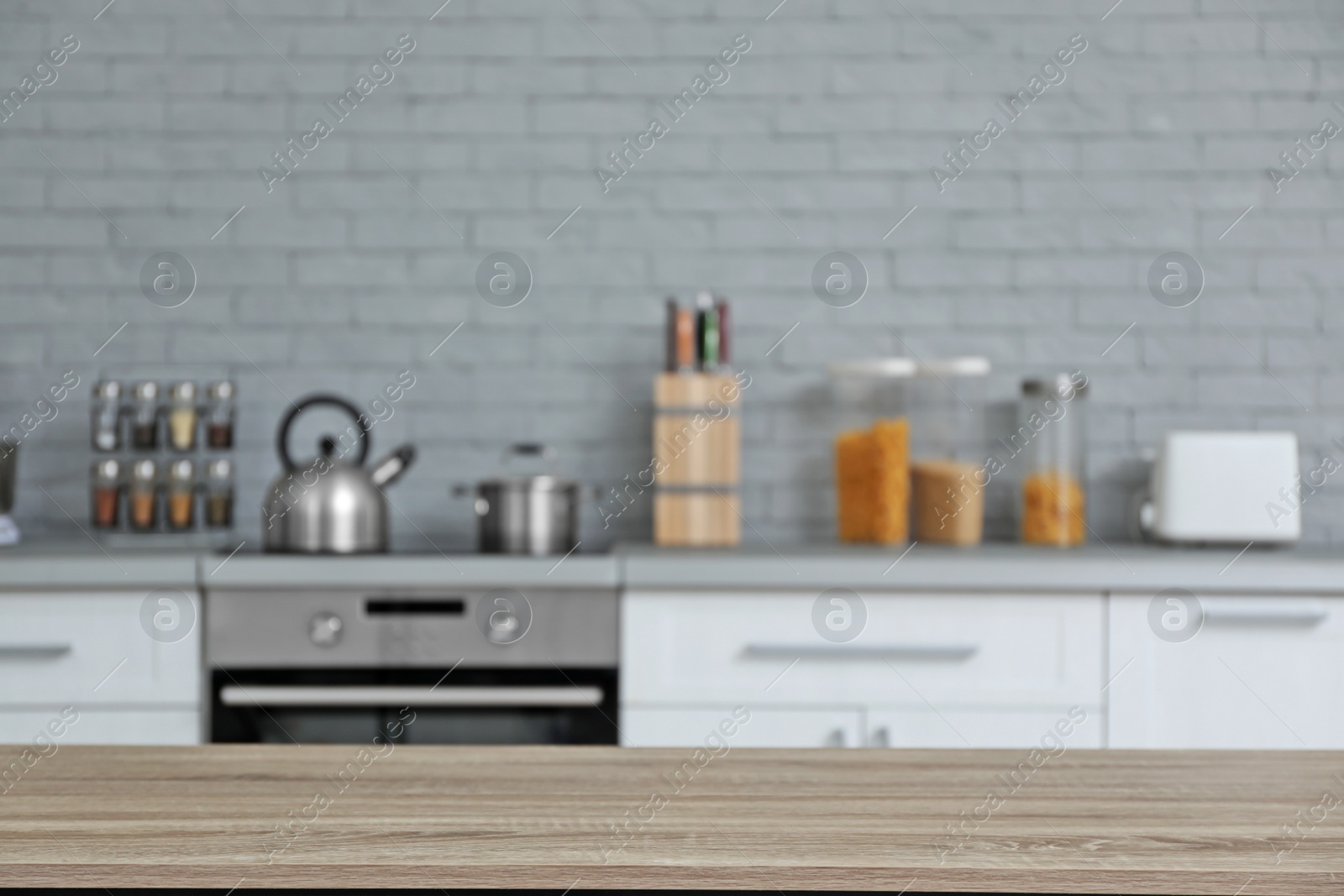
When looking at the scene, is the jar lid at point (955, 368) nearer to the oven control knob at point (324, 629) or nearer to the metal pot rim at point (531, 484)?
the metal pot rim at point (531, 484)

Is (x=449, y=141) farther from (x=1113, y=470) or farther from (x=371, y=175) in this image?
(x=1113, y=470)

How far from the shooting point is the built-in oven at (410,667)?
6.99 feet

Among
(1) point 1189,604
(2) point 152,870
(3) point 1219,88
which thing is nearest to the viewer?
(2) point 152,870

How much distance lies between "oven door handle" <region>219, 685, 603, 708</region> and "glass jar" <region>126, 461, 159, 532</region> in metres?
0.54

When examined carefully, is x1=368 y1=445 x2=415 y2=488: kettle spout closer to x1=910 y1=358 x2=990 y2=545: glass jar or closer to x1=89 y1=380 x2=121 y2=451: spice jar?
x1=89 y1=380 x2=121 y2=451: spice jar

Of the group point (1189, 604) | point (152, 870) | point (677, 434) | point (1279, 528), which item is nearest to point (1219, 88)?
point (1279, 528)

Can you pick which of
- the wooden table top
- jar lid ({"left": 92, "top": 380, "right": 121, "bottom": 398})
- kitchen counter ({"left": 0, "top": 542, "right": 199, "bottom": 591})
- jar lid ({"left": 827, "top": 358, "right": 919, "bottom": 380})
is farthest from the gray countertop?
the wooden table top

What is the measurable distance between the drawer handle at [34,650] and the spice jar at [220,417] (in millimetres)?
553

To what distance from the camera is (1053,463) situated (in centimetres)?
263

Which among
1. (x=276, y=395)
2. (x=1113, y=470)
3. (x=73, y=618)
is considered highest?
(x=276, y=395)

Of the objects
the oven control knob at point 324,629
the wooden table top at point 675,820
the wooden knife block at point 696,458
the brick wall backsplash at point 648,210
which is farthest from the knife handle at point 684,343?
the wooden table top at point 675,820

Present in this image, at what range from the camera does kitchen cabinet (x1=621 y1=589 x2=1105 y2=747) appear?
2.15 m

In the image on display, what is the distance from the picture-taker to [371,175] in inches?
111

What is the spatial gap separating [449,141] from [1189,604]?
6.60ft
